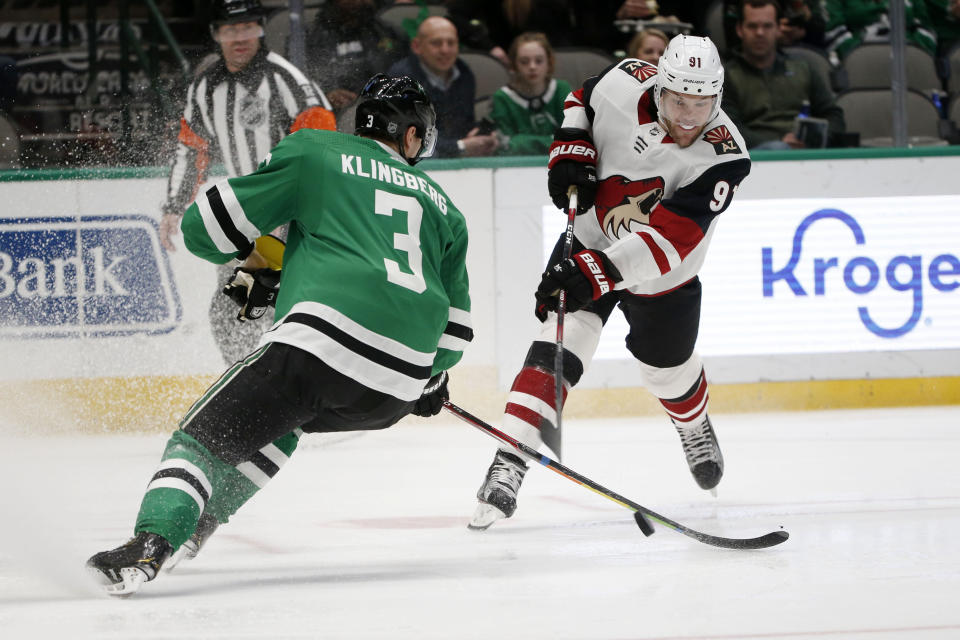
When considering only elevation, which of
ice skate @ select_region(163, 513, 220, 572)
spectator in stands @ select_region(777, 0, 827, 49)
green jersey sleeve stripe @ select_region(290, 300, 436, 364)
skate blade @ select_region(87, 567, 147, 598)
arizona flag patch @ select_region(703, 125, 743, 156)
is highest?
spectator in stands @ select_region(777, 0, 827, 49)

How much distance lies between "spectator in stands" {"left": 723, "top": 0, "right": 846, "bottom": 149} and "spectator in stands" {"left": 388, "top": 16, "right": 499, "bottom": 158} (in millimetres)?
1193

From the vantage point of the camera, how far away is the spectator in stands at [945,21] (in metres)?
6.17

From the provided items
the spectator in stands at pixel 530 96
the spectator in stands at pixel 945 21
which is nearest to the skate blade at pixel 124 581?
the spectator in stands at pixel 530 96

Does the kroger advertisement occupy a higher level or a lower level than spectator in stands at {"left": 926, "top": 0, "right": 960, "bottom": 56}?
lower

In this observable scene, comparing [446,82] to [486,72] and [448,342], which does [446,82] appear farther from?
[448,342]

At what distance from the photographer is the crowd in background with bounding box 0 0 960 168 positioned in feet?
17.1

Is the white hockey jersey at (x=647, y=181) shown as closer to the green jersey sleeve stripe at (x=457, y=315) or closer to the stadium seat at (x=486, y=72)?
the green jersey sleeve stripe at (x=457, y=315)

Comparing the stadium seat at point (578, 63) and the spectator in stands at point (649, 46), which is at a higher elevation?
the spectator in stands at point (649, 46)

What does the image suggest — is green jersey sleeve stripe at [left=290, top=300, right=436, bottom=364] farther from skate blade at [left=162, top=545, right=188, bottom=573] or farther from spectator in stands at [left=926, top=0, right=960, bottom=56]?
spectator in stands at [left=926, top=0, right=960, bottom=56]

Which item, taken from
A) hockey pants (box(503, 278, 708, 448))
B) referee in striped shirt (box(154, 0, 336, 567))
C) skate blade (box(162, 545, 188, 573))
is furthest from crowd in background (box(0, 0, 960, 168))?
skate blade (box(162, 545, 188, 573))

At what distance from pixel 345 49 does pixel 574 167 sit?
7.53 feet

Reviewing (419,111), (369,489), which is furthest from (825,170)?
(419,111)

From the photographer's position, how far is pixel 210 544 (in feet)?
9.24

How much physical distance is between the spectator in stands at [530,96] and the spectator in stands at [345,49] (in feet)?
1.88
